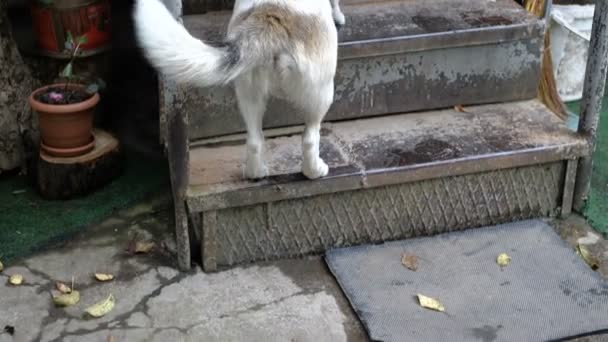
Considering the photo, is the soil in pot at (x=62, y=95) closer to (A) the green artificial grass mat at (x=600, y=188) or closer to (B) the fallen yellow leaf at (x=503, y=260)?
(B) the fallen yellow leaf at (x=503, y=260)

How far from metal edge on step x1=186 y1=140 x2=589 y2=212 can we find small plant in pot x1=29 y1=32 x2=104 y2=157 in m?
0.93

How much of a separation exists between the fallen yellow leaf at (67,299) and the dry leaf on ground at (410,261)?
1.42 m

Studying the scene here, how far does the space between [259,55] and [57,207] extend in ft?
5.56

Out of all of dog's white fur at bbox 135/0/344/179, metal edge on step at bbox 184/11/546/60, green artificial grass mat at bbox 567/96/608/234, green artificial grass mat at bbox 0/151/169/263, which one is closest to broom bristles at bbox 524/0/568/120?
green artificial grass mat at bbox 567/96/608/234

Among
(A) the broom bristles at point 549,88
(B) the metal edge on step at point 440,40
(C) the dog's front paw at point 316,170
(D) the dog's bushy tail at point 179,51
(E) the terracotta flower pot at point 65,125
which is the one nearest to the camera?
(D) the dog's bushy tail at point 179,51

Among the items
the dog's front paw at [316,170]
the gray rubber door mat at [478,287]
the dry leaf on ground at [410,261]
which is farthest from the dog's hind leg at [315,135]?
the dry leaf on ground at [410,261]

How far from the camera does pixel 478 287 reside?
346 cm

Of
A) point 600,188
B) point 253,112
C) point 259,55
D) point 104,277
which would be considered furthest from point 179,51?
point 600,188

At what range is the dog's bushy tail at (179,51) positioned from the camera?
8.04ft

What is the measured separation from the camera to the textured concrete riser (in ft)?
11.6

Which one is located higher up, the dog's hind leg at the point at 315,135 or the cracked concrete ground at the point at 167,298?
the dog's hind leg at the point at 315,135

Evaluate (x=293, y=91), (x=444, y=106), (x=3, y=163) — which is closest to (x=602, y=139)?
(x=444, y=106)

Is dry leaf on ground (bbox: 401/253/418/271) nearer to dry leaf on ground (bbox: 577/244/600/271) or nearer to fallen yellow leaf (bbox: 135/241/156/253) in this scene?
dry leaf on ground (bbox: 577/244/600/271)

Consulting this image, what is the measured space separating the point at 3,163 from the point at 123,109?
2.51 ft
